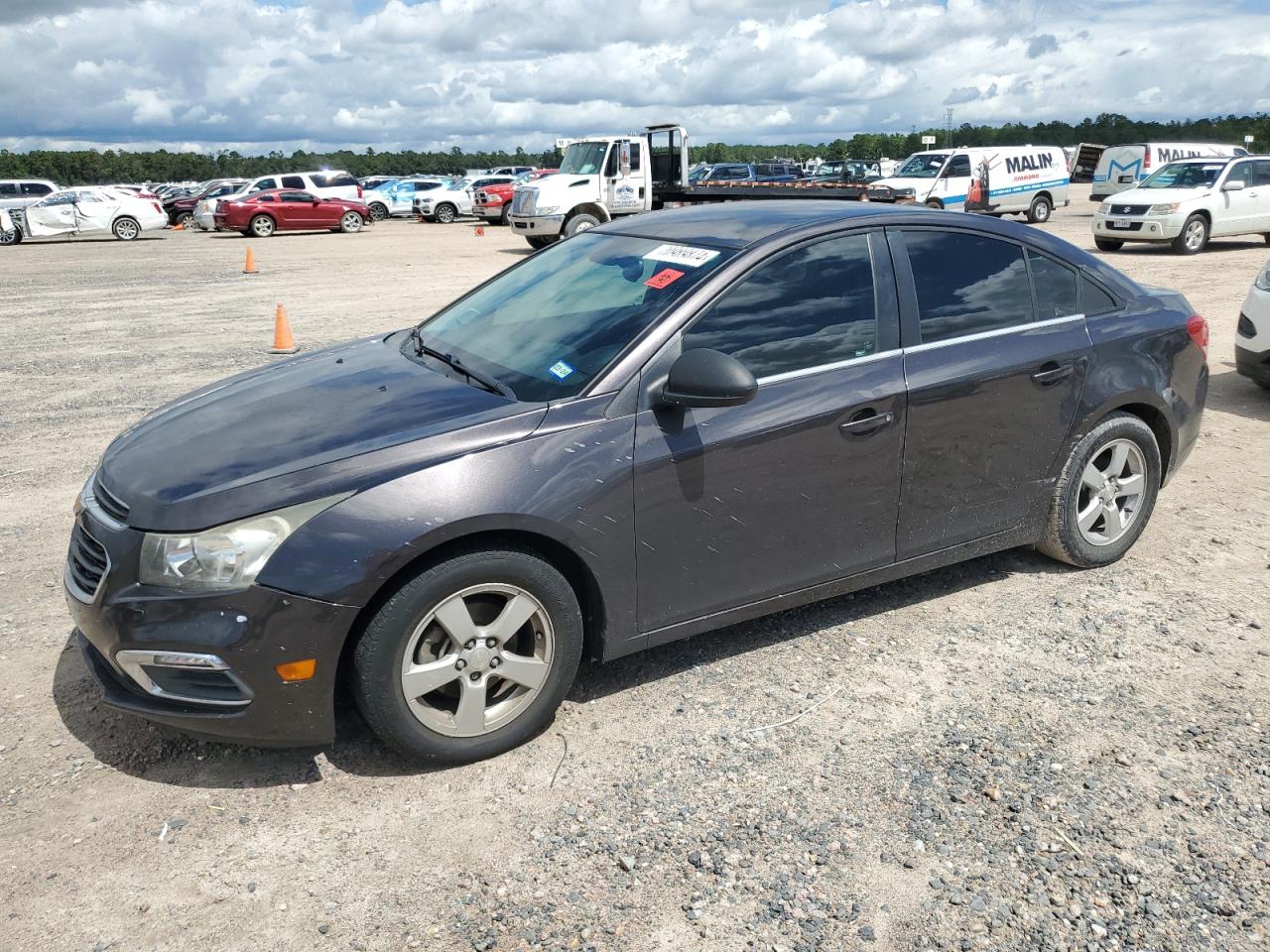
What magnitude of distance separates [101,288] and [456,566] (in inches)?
677

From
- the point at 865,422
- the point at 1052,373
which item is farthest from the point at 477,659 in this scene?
the point at 1052,373

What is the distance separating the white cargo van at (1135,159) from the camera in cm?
2998

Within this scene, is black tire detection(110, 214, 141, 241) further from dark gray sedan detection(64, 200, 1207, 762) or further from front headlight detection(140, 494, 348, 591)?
front headlight detection(140, 494, 348, 591)

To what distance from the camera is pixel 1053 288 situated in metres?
4.59

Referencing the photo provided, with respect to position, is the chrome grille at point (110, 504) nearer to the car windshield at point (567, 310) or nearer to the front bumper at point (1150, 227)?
the car windshield at point (567, 310)

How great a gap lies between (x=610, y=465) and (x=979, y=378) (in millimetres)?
1708

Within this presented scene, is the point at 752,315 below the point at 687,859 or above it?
above

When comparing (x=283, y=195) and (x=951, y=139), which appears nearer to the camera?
(x=283, y=195)

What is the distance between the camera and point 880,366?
399 cm

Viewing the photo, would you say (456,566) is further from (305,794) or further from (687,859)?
(687,859)

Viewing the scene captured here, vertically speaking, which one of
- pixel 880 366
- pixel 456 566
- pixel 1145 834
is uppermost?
pixel 880 366

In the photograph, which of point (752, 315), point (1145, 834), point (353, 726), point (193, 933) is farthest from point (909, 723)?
point (193, 933)

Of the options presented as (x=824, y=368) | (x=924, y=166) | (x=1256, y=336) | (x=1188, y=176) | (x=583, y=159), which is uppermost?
(x=583, y=159)

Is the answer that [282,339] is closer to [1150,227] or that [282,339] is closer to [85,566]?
[85,566]
